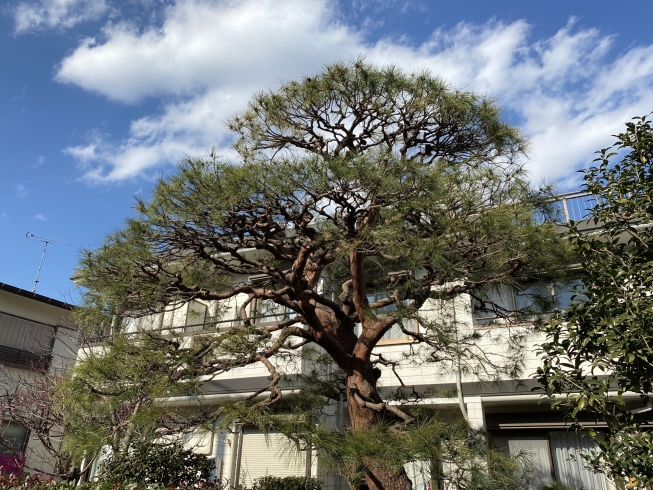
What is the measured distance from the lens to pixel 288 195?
422cm

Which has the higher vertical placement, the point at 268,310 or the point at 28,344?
the point at 28,344

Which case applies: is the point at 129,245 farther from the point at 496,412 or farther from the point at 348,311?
the point at 496,412

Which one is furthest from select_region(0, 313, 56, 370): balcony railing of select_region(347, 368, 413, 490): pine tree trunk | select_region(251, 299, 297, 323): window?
select_region(347, 368, 413, 490): pine tree trunk

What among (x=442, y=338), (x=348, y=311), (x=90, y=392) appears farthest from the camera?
(x=348, y=311)

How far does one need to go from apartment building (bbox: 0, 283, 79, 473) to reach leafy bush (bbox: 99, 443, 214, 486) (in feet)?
14.0

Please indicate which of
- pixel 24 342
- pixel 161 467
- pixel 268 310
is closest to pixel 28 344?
pixel 24 342

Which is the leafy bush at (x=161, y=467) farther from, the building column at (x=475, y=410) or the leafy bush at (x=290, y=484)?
the building column at (x=475, y=410)

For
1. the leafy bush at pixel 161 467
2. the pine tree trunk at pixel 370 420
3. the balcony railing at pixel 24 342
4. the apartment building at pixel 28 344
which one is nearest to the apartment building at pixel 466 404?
the leafy bush at pixel 161 467

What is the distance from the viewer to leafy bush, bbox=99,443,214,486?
19.5ft

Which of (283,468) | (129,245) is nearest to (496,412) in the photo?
(283,468)

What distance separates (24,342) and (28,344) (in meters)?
0.10

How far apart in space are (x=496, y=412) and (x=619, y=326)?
17.0 ft

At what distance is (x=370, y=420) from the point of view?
4547mm

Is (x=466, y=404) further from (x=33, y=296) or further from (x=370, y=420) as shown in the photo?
(x=33, y=296)
